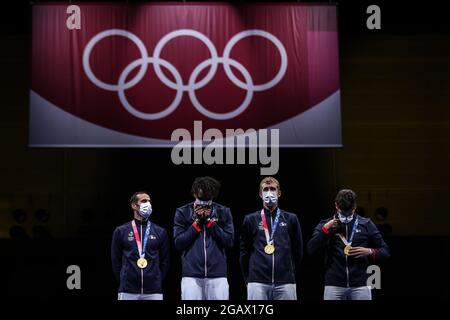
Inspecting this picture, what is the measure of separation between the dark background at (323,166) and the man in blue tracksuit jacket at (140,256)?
278 cm

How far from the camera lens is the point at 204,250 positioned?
21.3 ft

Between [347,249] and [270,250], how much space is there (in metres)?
0.74

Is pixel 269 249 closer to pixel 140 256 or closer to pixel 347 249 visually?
pixel 347 249

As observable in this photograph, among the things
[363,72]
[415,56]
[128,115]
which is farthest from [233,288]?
[415,56]

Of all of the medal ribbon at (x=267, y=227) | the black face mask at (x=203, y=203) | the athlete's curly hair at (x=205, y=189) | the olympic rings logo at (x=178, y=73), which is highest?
the olympic rings logo at (x=178, y=73)

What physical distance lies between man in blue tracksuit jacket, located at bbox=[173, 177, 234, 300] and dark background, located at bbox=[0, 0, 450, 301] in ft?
9.81

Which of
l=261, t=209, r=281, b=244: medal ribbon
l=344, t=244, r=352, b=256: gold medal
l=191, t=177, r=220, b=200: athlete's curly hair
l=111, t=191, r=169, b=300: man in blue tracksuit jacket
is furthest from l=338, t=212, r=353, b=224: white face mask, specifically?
l=111, t=191, r=169, b=300: man in blue tracksuit jacket

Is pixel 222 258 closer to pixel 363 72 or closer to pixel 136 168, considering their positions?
pixel 136 168

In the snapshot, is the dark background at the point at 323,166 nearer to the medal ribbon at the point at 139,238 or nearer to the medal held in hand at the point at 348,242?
the medal ribbon at the point at 139,238

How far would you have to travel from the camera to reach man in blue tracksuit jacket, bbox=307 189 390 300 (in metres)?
6.28

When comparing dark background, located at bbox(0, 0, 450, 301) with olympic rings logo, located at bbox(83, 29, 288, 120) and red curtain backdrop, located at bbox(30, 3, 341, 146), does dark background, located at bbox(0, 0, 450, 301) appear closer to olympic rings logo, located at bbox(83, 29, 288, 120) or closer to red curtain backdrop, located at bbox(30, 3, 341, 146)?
red curtain backdrop, located at bbox(30, 3, 341, 146)

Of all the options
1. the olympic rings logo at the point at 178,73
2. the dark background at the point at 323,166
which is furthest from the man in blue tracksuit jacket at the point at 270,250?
the dark background at the point at 323,166

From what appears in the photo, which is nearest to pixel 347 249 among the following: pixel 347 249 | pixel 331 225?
pixel 347 249

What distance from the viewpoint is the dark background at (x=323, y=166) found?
9719 millimetres
